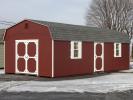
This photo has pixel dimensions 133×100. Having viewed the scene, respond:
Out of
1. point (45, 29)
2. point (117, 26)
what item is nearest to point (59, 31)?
point (45, 29)

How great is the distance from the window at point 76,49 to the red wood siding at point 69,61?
0.83ft

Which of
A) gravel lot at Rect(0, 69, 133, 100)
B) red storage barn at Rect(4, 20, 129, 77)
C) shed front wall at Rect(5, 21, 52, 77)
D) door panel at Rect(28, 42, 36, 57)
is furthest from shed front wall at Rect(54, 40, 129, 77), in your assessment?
gravel lot at Rect(0, 69, 133, 100)

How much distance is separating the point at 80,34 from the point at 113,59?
14.3 ft

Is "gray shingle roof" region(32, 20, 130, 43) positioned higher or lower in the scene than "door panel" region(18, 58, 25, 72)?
higher

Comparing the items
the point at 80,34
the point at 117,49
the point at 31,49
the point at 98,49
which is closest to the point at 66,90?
the point at 31,49

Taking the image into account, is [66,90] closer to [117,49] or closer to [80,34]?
[80,34]

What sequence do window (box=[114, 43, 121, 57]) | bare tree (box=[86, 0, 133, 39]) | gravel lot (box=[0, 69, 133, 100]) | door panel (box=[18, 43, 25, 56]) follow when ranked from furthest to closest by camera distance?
bare tree (box=[86, 0, 133, 39]), window (box=[114, 43, 121, 57]), door panel (box=[18, 43, 25, 56]), gravel lot (box=[0, 69, 133, 100])

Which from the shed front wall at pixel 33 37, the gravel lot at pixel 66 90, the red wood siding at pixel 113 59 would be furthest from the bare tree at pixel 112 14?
the gravel lot at pixel 66 90

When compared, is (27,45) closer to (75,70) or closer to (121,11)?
(75,70)

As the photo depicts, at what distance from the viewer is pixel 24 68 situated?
26.8 meters

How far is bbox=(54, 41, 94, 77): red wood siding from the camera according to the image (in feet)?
82.9

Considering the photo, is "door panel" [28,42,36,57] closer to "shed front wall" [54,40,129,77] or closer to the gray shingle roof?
the gray shingle roof

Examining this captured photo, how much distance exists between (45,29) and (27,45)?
1769mm

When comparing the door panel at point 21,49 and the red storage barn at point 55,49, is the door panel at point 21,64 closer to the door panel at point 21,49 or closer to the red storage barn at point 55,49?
the red storage barn at point 55,49
